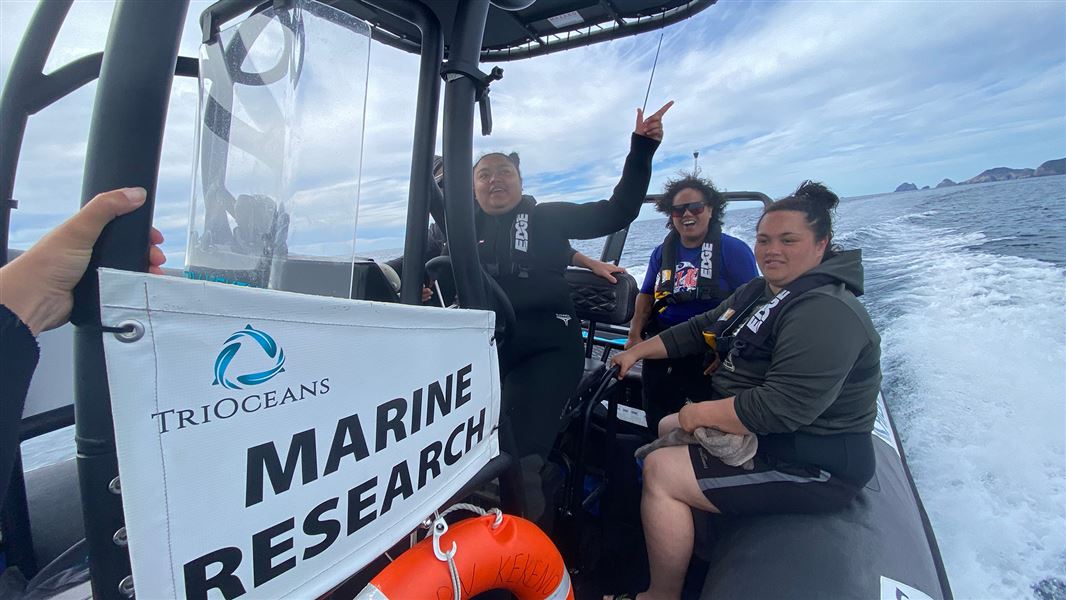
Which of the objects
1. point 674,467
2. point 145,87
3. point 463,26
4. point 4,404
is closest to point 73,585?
point 4,404

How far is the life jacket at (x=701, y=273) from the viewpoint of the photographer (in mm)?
2367

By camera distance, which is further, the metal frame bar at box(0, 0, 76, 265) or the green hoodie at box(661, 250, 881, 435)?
the green hoodie at box(661, 250, 881, 435)

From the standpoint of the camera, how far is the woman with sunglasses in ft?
7.53

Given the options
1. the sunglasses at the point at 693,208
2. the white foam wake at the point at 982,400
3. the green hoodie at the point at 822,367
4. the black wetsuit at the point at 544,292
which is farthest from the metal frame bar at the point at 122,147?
the white foam wake at the point at 982,400

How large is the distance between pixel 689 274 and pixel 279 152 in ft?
6.75

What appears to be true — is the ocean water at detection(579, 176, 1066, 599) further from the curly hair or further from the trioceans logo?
the trioceans logo

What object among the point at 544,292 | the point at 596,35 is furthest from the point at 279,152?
the point at 596,35

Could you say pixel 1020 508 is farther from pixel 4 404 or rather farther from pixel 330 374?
pixel 4 404

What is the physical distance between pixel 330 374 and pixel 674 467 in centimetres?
130

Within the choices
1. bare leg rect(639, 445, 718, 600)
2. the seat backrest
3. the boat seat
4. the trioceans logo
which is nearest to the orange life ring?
the trioceans logo

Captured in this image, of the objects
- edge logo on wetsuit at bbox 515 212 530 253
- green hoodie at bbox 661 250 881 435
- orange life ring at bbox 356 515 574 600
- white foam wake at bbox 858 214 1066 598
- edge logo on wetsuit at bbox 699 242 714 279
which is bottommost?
→ white foam wake at bbox 858 214 1066 598

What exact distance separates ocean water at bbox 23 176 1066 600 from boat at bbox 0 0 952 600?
60 cm

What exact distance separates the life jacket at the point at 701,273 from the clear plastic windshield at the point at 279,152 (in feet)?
6.24

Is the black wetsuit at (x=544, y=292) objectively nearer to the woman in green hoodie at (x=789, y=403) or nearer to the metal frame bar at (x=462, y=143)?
the woman in green hoodie at (x=789, y=403)
